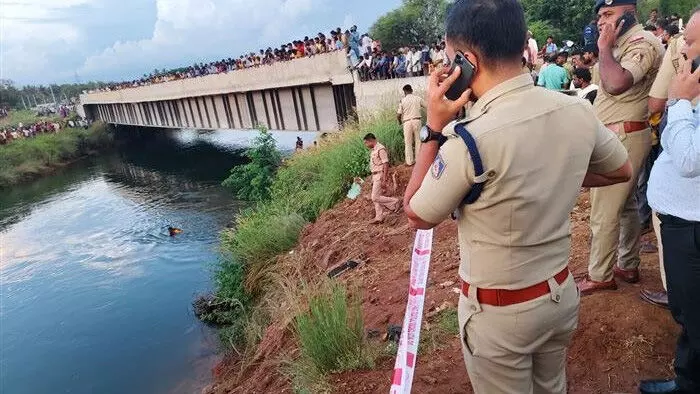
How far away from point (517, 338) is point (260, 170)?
12.3 m

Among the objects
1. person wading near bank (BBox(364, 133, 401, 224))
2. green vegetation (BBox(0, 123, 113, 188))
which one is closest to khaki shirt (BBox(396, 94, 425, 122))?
person wading near bank (BBox(364, 133, 401, 224))

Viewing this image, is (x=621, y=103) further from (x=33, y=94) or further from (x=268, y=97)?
(x=33, y=94)

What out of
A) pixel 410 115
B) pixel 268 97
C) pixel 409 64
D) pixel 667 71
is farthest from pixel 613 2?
pixel 268 97

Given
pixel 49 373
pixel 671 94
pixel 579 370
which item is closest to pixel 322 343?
pixel 579 370

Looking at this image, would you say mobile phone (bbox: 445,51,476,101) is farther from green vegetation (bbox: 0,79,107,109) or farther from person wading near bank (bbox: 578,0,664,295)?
green vegetation (bbox: 0,79,107,109)

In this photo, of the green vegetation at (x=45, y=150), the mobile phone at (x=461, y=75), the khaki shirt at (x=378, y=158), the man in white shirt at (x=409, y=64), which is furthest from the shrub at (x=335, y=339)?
the green vegetation at (x=45, y=150)

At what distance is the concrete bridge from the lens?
522 inches

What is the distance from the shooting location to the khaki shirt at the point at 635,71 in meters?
2.74

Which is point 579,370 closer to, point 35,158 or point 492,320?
point 492,320

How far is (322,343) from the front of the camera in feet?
11.7

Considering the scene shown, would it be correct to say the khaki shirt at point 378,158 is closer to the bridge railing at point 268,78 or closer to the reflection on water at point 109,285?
the reflection on water at point 109,285

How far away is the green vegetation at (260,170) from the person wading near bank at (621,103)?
420 inches

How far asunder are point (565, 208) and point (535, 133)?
29cm

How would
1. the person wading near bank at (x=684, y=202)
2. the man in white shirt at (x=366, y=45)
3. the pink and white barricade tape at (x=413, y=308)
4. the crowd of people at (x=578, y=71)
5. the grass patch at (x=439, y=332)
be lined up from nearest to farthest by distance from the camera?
the person wading near bank at (x=684, y=202)
the pink and white barricade tape at (x=413, y=308)
the grass patch at (x=439, y=332)
the crowd of people at (x=578, y=71)
the man in white shirt at (x=366, y=45)
